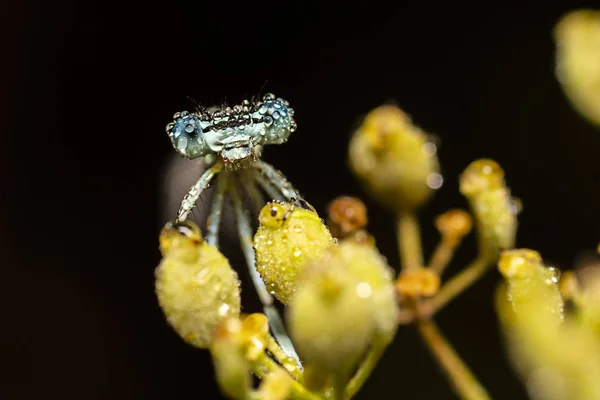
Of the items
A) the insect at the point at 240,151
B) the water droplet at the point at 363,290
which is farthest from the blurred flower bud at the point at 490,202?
the water droplet at the point at 363,290

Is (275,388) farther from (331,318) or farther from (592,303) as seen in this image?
(592,303)

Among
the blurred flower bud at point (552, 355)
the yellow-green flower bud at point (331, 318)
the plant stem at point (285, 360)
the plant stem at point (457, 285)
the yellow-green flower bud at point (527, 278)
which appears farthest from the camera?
the plant stem at point (457, 285)

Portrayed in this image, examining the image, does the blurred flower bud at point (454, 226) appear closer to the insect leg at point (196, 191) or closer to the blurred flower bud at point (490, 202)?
the blurred flower bud at point (490, 202)

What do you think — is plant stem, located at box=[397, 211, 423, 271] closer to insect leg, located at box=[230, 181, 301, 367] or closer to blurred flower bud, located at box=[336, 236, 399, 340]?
insect leg, located at box=[230, 181, 301, 367]

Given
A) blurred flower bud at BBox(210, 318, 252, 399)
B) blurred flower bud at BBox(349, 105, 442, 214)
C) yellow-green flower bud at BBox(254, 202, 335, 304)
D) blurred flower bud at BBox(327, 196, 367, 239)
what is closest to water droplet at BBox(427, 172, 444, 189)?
blurred flower bud at BBox(349, 105, 442, 214)

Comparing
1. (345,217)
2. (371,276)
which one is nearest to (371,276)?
(371,276)

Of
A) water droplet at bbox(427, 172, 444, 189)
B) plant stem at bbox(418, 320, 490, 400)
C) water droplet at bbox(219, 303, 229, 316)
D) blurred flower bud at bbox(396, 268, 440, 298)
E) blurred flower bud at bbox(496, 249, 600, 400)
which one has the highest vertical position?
water droplet at bbox(427, 172, 444, 189)
